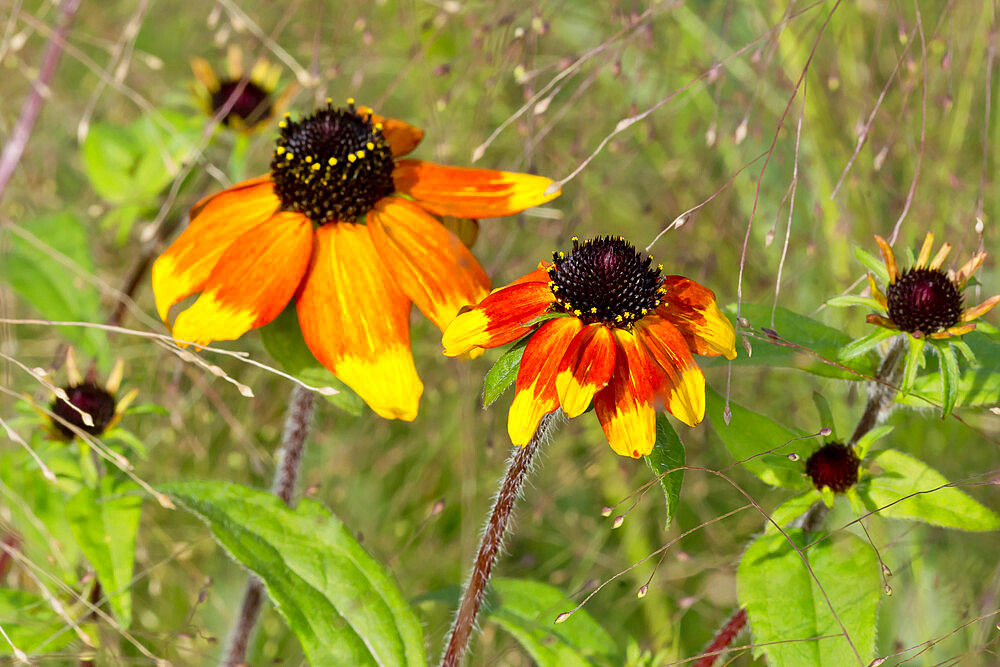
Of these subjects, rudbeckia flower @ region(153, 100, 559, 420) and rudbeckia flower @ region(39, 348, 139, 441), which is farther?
rudbeckia flower @ region(39, 348, 139, 441)

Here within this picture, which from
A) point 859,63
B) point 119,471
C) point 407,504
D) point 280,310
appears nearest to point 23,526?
point 119,471

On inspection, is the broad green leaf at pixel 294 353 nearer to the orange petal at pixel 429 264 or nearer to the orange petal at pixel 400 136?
the orange petal at pixel 429 264

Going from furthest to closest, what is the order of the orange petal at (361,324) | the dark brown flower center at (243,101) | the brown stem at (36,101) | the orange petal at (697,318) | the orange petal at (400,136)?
1. the dark brown flower center at (243,101)
2. the brown stem at (36,101)
3. the orange petal at (400,136)
4. the orange petal at (361,324)
5. the orange petal at (697,318)

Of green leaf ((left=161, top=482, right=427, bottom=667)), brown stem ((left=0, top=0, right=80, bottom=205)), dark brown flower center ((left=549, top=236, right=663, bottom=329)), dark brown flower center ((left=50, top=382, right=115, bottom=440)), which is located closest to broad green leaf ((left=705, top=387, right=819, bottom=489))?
dark brown flower center ((left=549, top=236, right=663, bottom=329))

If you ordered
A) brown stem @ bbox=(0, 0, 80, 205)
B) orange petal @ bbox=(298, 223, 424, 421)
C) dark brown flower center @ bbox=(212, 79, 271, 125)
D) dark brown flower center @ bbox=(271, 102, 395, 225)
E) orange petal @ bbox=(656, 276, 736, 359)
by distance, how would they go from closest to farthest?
orange petal @ bbox=(656, 276, 736, 359), orange petal @ bbox=(298, 223, 424, 421), dark brown flower center @ bbox=(271, 102, 395, 225), brown stem @ bbox=(0, 0, 80, 205), dark brown flower center @ bbox=(212, 79, 271, 125)

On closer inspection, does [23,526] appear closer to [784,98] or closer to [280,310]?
[280,310]

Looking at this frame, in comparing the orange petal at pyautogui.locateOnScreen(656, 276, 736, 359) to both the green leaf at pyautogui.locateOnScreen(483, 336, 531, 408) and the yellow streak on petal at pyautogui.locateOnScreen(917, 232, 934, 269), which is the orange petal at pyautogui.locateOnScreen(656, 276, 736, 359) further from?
the yellow streak on petal at pyautogui.locateOnScreen(917, 232, 934, 269)

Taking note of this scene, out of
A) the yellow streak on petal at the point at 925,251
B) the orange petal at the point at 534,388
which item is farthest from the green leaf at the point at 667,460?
the yellow streak on petal at the point at 925,251
